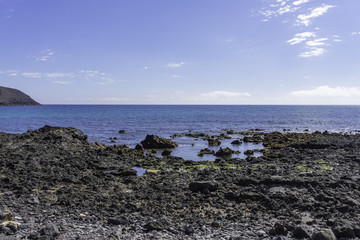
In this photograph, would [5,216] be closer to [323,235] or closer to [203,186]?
[203,186]

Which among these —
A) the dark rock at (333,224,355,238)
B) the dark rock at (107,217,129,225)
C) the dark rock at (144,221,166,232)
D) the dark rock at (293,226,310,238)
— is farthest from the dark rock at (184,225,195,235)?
the dark rock at (333,224,355,238)

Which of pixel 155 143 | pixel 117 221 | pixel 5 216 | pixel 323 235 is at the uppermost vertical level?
pixel 5 216

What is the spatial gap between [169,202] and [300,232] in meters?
5.66

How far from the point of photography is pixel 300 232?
1002cm

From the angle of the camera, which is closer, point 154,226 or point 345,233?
point 345,233

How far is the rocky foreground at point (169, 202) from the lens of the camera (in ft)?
33.7

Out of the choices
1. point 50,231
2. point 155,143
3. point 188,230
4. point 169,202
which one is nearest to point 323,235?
point 188,230

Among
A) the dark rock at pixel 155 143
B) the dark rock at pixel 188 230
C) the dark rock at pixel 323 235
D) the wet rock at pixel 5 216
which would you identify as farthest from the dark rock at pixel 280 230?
the dark rock at pixel 155 143

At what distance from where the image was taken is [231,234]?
10.2 meters

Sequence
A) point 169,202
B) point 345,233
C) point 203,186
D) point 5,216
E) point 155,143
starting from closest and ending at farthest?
point 345,233 < point 5,216 < point 169,202 < point 203,186 < point 155,143

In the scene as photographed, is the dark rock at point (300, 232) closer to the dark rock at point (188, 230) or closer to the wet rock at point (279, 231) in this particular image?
the wet rock at point (279, 231)

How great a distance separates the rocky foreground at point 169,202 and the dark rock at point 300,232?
0.03 metres

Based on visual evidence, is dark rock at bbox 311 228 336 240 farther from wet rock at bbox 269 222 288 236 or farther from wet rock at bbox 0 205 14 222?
wet rock at bbox 0 205 14 222

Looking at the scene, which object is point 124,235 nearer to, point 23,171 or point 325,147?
point 23,171
